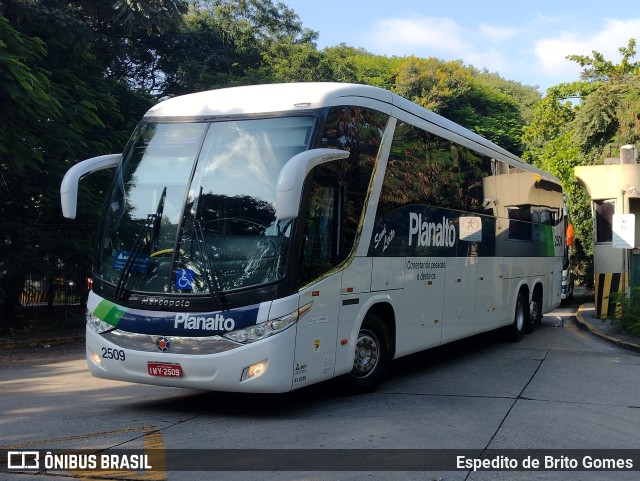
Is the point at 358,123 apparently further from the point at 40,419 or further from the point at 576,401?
the point at 40,419

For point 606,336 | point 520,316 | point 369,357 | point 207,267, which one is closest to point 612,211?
point 606,336

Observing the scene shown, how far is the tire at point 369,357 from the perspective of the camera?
9031 mm

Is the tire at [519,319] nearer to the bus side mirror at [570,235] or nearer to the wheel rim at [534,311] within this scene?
the wheel rim at [534,311]

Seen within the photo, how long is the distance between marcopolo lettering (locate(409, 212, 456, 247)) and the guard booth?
27.0 ft

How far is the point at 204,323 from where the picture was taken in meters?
7.56

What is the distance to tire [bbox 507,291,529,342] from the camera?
15125 mm

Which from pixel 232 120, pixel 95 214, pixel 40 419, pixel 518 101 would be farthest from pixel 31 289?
pixel 518 101

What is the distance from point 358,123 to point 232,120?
1.51 m

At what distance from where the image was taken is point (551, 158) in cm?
2933

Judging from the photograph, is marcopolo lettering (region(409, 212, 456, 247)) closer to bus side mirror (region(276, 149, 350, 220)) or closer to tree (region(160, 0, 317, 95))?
bus side mirror (region(276, 149, 350, 220))

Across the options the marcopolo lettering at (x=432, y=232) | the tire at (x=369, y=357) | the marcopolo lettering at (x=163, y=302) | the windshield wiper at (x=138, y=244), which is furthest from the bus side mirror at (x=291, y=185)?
the marcopolo lettering at (x=432, y=232)

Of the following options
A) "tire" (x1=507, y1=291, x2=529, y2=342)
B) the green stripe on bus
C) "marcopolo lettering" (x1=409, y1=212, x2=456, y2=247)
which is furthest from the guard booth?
the green stripe on bus

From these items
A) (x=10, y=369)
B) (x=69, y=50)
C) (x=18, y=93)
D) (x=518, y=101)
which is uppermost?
(x=518, y=101)

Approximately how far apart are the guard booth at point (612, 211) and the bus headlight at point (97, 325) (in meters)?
13.4
